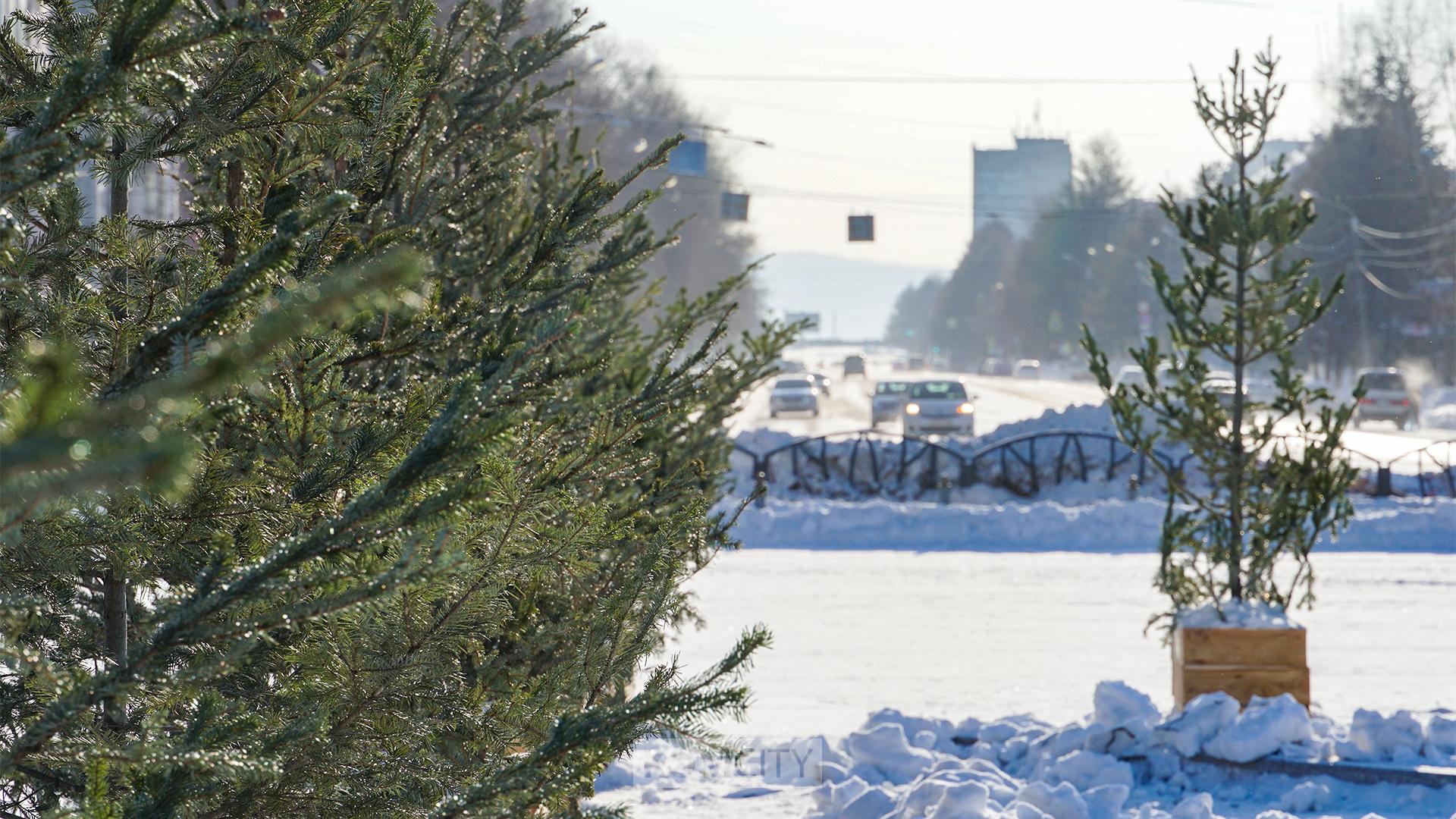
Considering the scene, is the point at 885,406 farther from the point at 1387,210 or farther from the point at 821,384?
the point at 1387,210

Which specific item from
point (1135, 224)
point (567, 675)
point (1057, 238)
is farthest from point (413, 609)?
point (1057, 238)

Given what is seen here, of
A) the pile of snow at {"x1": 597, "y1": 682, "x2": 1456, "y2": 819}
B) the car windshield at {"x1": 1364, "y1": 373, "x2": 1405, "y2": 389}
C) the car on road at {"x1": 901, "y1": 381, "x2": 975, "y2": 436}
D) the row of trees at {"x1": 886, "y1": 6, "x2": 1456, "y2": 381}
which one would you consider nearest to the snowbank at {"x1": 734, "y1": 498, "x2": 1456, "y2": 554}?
the pile of snow at {"x1": 597, "y1": 682, "x2": 1456, "y2": 819}

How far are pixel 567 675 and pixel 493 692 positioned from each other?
254 mm

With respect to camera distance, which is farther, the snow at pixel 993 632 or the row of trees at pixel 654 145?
the row of trees at pixel 654 145

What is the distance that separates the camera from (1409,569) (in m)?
14.3

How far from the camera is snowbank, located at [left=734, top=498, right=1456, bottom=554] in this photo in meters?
16.2

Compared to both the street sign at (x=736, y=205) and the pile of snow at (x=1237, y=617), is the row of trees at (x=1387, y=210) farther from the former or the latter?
the pile of snow at (x=1237, y=617)

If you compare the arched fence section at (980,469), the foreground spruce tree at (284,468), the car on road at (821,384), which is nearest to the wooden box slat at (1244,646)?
the foreground spruce tree at (284,468)

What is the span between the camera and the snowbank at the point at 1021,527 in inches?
636

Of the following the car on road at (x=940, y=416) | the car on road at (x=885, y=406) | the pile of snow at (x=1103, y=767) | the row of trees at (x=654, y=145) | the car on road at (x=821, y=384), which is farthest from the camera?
the car on road at (x=821, y=384)

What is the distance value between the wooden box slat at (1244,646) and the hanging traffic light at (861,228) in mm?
30134

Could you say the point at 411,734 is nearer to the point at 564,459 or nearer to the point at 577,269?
the point at 564,459

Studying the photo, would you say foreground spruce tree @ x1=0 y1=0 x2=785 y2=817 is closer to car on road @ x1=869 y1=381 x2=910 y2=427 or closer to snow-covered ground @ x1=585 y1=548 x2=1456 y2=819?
snow-covered ground @ x1=585 y1=548 x2=1456 y2=819

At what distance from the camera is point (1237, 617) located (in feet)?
22.1
